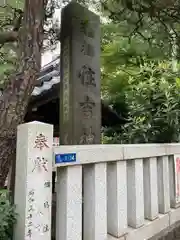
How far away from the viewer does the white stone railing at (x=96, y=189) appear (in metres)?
2.30

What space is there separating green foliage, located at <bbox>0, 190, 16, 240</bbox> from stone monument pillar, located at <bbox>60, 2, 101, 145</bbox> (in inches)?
89.9

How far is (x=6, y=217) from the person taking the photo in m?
2.17

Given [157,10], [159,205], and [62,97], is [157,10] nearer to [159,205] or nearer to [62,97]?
[62,97]

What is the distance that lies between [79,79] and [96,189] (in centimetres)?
219

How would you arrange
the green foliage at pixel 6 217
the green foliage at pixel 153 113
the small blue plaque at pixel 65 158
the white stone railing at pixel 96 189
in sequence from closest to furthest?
the green foliage at pixel 6 217
the white stone railing at pixel 96 189
the small blue plaque at pixel 65 158
the green foliage at pixel 153 113

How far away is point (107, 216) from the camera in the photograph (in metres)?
3.28

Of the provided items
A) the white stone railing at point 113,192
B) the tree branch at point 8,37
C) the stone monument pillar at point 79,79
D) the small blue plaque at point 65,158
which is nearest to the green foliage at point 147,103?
the stone monument pillar at point 79,79

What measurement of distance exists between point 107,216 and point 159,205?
1276 mm

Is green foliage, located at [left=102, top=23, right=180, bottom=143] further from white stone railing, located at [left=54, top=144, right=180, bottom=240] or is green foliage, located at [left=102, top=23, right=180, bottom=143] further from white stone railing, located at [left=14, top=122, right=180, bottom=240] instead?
white stone railing, located at [left=54, top=144, right=180, bottom=240]

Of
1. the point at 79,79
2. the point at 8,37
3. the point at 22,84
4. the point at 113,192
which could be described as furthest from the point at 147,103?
the point at 22,84

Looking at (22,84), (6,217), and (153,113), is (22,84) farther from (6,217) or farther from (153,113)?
(153,113)

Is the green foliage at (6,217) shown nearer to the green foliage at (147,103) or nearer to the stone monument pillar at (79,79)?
the stone monument pillar at (79,79)

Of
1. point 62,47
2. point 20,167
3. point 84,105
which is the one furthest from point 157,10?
point 20,167

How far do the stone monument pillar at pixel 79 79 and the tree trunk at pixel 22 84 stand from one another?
4.46 ft
